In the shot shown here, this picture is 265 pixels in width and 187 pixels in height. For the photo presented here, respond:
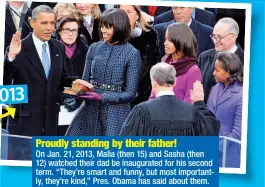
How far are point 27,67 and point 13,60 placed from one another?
12 cm

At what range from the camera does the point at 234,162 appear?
5590 millimetres

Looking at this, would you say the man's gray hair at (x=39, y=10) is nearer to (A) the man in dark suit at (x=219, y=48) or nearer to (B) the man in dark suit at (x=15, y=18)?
(B) the man in dark suit at (x=15, y=18)

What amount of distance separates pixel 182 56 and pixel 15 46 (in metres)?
1.33

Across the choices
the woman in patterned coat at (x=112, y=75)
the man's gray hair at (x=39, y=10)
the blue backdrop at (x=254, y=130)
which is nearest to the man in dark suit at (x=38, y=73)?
the man's gray hair at (x=39, y=10)

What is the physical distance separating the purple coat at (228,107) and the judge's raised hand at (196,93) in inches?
3.3

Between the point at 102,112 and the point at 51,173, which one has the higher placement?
the point at 102,112

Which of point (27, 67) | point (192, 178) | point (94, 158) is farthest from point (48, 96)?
point (192, 178)

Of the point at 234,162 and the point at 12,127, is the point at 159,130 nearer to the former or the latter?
the point at 234,162

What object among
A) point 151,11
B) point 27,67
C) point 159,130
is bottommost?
point 159,130

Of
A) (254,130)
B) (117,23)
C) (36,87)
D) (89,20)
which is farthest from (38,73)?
(254,130)

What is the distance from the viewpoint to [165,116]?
541cm

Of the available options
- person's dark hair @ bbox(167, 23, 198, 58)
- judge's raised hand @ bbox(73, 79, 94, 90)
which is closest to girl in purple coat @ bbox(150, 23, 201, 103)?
person's dark hair @ bbox(167, 23, 198, 58)

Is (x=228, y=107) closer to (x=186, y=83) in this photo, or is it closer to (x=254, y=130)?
(x=254, y=130)

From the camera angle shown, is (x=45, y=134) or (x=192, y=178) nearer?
(x=192, y=178)
